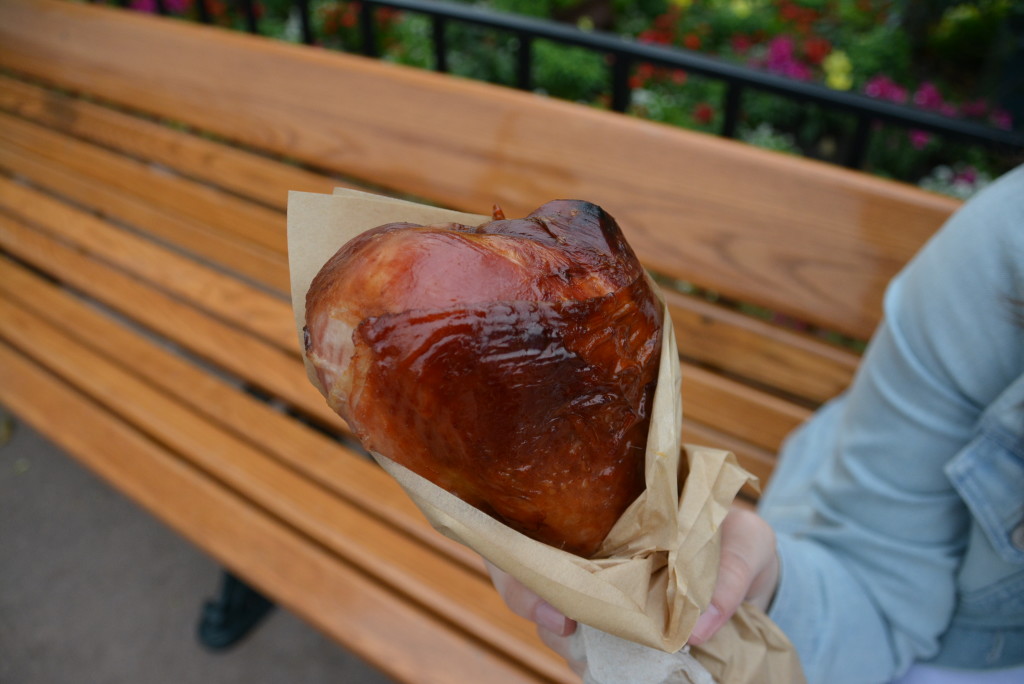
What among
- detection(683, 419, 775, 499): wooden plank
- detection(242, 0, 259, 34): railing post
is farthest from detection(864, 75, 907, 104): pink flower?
detection(242, 0, 259, 34): railing post

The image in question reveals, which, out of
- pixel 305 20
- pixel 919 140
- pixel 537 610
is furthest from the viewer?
pixel 919 140

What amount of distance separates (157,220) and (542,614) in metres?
2.42

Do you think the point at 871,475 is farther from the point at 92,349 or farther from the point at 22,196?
the point at 22,196

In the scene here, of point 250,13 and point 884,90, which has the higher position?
point 250,13

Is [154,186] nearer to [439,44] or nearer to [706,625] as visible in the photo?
[439,44]

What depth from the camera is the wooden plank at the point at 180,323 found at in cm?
227

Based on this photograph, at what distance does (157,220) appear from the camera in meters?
2.81

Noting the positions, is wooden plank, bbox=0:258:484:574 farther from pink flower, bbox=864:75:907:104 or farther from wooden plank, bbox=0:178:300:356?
pink flower, bbox=864:75:907:104

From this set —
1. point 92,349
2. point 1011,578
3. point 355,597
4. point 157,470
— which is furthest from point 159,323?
point 1011,578

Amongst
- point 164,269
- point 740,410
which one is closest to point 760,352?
point 740,410

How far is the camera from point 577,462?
862 mm

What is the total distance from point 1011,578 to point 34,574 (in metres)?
3.03

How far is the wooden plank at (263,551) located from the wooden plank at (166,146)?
3.01 feet

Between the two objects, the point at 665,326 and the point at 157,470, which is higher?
the point at 665,326
